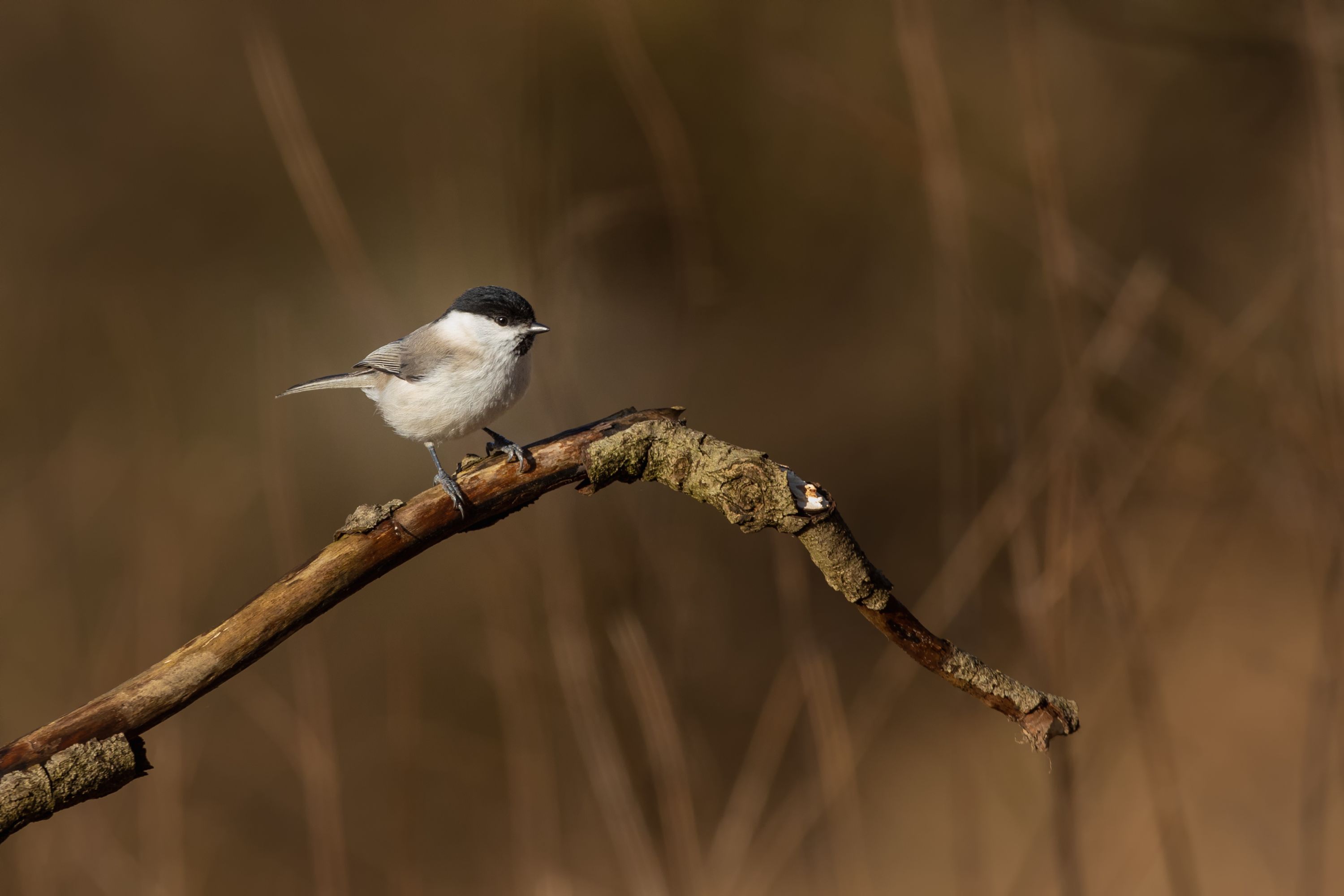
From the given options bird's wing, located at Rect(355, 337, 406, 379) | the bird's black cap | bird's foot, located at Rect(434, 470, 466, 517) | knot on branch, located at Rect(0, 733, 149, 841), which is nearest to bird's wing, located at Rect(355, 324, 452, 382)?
bird's wing, located at Rect(355, 337, 406, 379)

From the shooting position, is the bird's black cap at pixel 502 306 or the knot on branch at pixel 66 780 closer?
the knot on branch at pixel 66 780

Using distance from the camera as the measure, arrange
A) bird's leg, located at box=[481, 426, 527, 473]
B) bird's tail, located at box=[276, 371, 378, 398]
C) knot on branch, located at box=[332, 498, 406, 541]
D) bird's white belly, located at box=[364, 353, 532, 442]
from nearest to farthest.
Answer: knot on branch, located at box=[332, 498, 406, 541]
bird's leg, located at box=[481, 426, 527, 473]
bird's white belly, located at box=[364, 353, 532, 442]
bird's tail, located at box=[276, 371, 378, 398]

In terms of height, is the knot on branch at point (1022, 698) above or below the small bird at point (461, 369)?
below

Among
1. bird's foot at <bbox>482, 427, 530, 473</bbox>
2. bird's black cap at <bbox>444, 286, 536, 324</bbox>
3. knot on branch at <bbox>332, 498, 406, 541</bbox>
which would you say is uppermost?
bird's black cap at <bbox>444, 286, 536, 324</bbox>

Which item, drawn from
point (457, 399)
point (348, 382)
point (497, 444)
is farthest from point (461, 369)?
point (348, 382)

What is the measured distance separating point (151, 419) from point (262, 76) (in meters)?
2.10

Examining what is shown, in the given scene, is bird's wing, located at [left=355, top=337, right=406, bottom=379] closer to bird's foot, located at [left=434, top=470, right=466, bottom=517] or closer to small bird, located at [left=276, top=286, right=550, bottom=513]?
small bird, located at [left=276, top=286, right=550, bottom=513]

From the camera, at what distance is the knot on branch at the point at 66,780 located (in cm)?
70

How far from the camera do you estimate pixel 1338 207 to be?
5.45 feet

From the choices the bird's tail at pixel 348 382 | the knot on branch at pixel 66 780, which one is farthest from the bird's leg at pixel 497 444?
the knot on branch at pixel 66 780

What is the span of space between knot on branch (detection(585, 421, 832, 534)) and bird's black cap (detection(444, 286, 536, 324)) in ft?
2.54

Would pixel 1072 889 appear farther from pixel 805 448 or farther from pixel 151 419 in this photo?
pixel 151 419

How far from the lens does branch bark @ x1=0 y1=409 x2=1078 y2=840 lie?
725 millimetres

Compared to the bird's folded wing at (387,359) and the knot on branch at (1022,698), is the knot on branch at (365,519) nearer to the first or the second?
the knot on branch at (1022,698)
